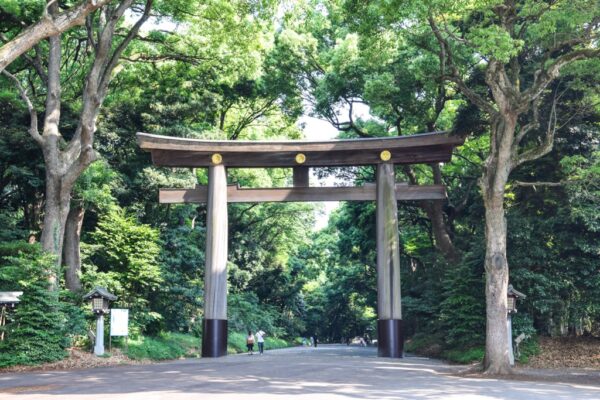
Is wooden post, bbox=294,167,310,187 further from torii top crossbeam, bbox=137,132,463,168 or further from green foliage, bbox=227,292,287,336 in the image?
green foliage, bbox=227,292,287,336

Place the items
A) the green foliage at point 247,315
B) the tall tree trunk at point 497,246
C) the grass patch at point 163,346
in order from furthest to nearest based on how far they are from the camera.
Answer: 1. the green foliage at point 247,315
2. the grass patch at point 163,346
3. the tall tree trunk at point 497,246

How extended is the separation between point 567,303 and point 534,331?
139cm

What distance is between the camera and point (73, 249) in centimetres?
1995

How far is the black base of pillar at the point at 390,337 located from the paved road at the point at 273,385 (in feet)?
12.3

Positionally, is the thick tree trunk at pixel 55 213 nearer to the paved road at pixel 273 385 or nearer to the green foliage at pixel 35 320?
the green foliage at pixel 35 320

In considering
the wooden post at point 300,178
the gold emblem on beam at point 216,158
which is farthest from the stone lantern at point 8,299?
the wooden post at point 300,178

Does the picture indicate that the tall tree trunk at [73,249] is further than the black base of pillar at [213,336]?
Yes

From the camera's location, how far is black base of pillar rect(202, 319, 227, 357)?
1719 cm

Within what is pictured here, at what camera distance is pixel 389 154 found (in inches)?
720

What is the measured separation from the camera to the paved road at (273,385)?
29.1 ft

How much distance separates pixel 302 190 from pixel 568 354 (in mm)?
9074

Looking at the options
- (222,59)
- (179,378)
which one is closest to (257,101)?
(222,59)

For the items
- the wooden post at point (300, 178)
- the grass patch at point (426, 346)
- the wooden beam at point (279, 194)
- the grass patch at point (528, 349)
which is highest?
the wooden post at point (300, 178)

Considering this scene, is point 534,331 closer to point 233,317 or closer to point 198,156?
point 198,156
